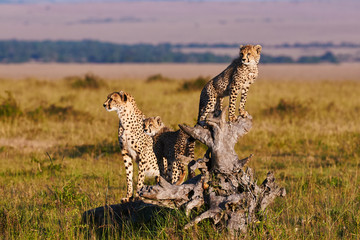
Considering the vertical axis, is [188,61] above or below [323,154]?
above

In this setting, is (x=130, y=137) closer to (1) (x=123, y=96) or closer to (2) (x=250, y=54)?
(1) (x=123, y=96)

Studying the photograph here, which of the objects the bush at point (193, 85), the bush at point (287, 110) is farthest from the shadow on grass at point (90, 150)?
the bush at point (193, 85)

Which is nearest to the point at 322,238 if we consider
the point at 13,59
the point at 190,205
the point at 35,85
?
the point at 190,205

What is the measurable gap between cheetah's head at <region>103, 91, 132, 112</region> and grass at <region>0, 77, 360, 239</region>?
2.34ft

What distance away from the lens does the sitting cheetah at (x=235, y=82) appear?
5246mm

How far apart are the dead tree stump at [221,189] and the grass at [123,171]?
4.5 inches

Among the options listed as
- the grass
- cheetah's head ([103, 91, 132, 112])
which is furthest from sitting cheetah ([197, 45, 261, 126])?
the grass

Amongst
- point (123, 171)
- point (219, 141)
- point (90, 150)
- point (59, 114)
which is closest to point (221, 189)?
point (219, 141)

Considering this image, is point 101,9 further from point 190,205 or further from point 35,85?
point 190,205

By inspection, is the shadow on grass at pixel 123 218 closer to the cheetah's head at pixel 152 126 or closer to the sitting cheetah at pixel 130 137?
the sitting cheetah at pixel 130 137

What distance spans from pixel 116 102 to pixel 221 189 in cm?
141

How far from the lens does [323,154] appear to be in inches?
332

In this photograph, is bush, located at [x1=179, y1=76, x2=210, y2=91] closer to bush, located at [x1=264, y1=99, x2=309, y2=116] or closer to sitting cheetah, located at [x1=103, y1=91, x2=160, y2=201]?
bush, located at [x1=264, y1=99, x2=309, y2=116]

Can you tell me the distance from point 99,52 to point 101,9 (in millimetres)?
64788
